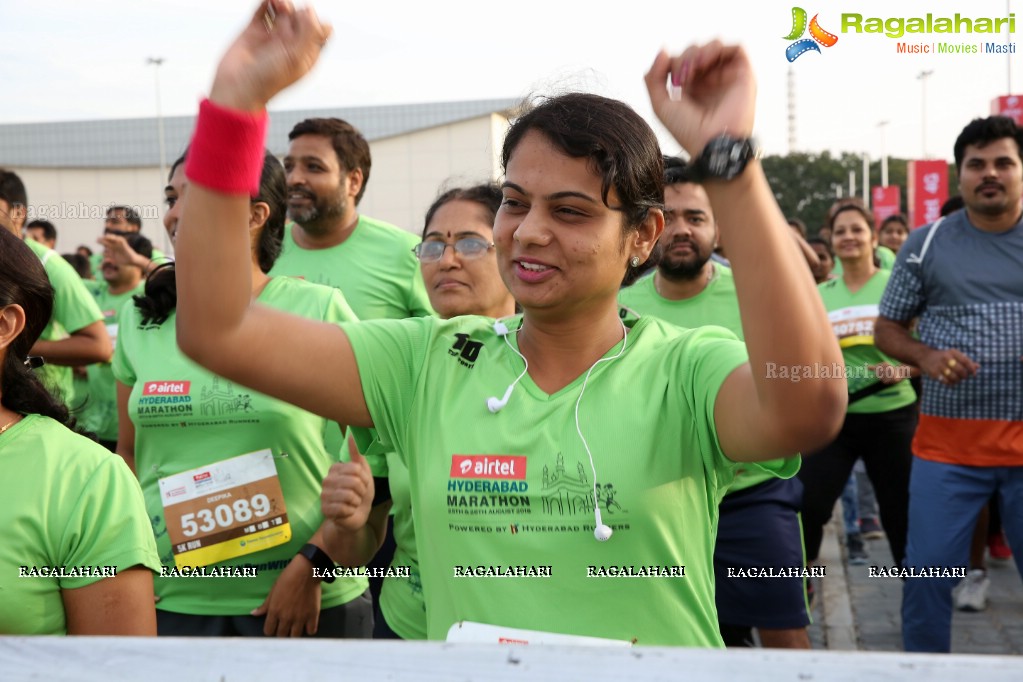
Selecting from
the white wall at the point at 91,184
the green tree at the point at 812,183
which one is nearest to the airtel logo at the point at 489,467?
the white wall at the point at 91,184

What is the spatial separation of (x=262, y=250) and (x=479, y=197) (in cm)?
76

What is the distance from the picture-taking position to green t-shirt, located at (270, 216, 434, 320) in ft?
15.8

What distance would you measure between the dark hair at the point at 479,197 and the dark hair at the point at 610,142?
1.64 metres

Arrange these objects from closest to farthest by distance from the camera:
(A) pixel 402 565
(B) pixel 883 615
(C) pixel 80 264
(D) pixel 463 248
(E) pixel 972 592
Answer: (A) pixel 402 565 → (D) pixel 463 248 → (B) pixel 883 615 → (E) pixel 972 592 → (C) pixel 80 264

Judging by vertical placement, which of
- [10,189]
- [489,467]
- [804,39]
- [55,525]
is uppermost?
[804,39]

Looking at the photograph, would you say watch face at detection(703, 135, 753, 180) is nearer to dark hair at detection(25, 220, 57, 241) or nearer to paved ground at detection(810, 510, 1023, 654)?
paved ground at detection(810, 510, 1023, 654)

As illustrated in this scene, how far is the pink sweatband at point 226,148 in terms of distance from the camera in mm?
1632

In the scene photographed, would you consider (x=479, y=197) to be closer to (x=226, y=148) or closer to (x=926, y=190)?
(x=226, y=148)

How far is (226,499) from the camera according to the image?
3.29 metres

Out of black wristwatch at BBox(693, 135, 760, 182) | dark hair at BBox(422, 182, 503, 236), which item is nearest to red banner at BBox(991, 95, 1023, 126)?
dark hair at BBox(422, 182, 503, 236)

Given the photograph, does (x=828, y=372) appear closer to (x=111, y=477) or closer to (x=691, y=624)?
(x=691, y=624)

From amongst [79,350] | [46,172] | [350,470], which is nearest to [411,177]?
[46,172]

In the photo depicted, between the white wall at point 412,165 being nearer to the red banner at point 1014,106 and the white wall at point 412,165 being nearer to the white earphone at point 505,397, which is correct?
the red banner at point 1014,106

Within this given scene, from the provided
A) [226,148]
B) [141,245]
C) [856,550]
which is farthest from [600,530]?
[141,245]
